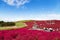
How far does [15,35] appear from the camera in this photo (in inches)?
64.9

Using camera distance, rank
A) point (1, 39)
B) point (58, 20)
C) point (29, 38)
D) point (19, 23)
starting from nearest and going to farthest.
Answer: point (29, 38)
point (1, 39)
point (58, 20)
point (19, 23)

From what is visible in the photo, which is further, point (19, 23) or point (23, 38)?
point (19, 23)

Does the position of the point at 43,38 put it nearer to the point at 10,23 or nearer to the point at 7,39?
the point at 7,39

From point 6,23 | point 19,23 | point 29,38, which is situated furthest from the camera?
point 19,23

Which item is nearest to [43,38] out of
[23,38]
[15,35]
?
[23,38]

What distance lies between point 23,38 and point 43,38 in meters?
0.20

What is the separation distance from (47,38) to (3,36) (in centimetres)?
50

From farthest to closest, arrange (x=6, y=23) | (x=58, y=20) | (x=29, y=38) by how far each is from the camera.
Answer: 1. (x=6, y=23)
2. (x=58, y=20)
3. (x=29, y=38)

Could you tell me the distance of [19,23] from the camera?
4.87 metres

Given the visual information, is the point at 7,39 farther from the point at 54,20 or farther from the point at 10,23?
the point at 10,23

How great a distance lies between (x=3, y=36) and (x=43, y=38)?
470mm

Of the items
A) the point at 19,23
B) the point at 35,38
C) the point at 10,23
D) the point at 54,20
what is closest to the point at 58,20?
the point at 54,20

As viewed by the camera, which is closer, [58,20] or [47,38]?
[47,38]

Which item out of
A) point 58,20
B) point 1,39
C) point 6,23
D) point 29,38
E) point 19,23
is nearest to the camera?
point 29,38
